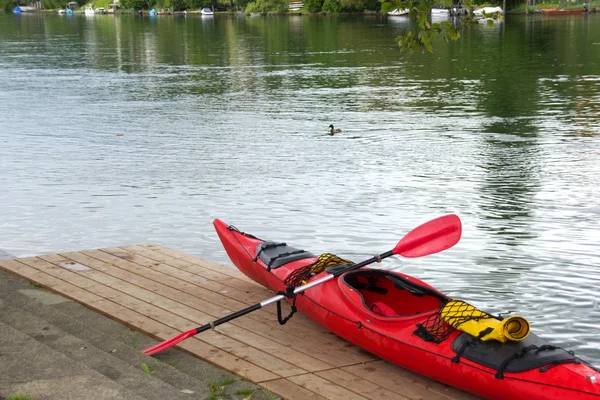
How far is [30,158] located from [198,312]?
13.4 meters

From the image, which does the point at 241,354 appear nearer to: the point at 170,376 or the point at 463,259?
the point at 170,376

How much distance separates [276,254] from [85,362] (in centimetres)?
325

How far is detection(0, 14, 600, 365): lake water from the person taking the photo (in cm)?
1152

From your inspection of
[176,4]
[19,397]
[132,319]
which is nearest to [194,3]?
[176,4]

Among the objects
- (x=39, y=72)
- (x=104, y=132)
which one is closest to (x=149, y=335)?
(x=104, y=132)

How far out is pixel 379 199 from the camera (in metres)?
14.9

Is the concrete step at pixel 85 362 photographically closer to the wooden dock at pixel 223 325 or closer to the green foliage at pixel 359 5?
the wooden dock at pixel 223 325

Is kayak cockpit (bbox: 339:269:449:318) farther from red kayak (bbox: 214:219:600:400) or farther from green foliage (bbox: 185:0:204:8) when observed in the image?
green foliage (bbox: 185:0:204:8)

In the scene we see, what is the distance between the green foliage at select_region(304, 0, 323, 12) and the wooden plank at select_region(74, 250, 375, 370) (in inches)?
4065

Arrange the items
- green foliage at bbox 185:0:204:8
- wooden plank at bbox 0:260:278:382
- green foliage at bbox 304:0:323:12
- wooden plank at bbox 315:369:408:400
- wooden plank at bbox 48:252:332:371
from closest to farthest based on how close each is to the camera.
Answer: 1. wooden plank at bbox 315:369:408:400
2. wooden plank at bbox 0:260:278:382
3. wooden plank at bbox 48:252:332:371
4. green foliage at bbox 304:0:323:12
5. green foliage at bbox 185:0:204:8

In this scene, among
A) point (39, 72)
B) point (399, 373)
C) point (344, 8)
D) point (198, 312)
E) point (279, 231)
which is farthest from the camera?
point (344, 8)

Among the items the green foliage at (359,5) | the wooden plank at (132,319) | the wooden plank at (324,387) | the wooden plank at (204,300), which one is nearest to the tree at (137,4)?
the green foliage at (359,5)

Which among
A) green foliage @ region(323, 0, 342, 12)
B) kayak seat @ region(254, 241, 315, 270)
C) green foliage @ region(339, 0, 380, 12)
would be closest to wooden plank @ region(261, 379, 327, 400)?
kayak seat @ region(254, 241, 315, 270)

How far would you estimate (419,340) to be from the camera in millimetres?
6422
